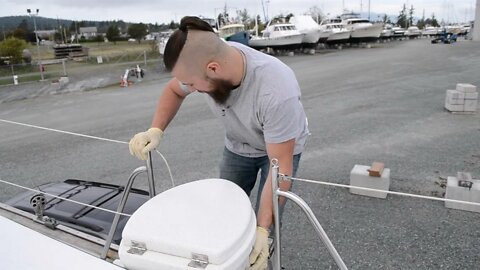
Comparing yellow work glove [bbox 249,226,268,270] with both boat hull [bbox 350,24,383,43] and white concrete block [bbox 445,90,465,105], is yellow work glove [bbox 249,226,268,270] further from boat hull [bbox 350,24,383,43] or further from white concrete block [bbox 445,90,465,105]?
boat hull [bbox 350,24,383,43]

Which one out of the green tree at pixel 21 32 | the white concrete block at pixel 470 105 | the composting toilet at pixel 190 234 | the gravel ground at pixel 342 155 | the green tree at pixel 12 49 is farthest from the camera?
the green tree at pixel 21 32

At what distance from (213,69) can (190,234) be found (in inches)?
25.7

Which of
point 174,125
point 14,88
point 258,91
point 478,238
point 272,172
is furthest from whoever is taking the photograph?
point 14,88

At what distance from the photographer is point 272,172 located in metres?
1.44

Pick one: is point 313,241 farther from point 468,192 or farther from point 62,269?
point 62,269

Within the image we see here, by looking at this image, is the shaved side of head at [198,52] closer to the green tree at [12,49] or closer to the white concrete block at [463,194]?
the white concrete block at [463,194]

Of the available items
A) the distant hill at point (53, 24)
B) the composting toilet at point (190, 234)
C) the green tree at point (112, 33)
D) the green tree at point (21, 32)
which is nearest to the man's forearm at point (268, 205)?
the composting toilet at point (190, 234)

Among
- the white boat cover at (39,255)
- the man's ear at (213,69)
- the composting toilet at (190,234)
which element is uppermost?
the man's ear at (213,69)

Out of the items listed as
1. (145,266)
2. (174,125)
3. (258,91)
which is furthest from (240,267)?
(174,125)

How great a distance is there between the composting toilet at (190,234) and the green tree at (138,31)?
4926 cm

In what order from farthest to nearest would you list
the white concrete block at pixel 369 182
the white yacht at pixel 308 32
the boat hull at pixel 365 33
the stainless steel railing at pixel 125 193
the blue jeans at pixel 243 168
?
1. the boat hull at pixel 365 33
2. the white yacht at pixel 308 32
3. the white concrete block at pixel 369 182
4. the blue jeans at pixel 243 168
5. the stainless steel railing at pixel 125 193

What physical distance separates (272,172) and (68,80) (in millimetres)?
15900

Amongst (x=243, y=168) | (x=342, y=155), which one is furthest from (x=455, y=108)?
(x=243, y=168)

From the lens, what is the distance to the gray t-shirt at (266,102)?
159cm
